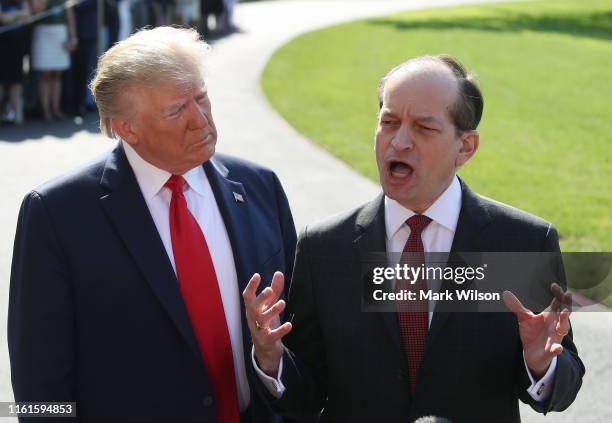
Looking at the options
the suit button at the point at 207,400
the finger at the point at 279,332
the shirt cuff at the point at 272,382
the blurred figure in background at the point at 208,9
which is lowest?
the blurred figure in background at the point at 208,9

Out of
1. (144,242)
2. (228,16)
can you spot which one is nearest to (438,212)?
(144,242)

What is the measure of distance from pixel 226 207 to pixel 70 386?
35.4 inches

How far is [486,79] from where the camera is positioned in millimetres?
20438

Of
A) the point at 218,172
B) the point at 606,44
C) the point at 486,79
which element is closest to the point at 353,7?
the point at 606,44

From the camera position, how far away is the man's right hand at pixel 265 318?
130 inches

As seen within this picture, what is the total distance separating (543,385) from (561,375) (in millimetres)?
68

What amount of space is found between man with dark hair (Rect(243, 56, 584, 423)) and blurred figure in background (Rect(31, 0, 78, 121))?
37.7 feet

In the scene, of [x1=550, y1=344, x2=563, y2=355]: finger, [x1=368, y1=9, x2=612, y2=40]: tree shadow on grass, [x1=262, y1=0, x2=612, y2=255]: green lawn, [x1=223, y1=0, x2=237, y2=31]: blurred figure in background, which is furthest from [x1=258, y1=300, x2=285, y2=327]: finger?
[x1=368, y1=9, x2=612, y2=40]: tree shadow on grass

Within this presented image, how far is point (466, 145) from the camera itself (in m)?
3.56

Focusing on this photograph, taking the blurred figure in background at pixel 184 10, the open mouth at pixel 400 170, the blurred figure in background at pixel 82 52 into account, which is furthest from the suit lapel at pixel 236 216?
the blurred figure in background at pixel 184 10

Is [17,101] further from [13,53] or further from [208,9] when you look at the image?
[208,9]

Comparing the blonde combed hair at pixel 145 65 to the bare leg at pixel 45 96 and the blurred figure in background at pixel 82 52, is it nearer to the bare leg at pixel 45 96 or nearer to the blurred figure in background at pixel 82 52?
the bare leg at pixel 45 96

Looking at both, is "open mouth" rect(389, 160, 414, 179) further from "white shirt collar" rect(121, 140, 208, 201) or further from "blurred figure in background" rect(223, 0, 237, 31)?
"blurred figure in background" rect(223, 0, 237, 31)

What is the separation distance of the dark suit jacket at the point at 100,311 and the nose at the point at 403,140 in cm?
97
